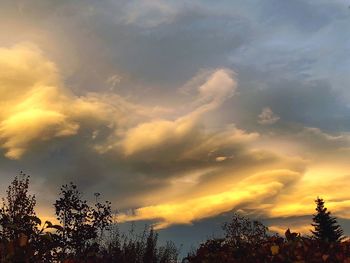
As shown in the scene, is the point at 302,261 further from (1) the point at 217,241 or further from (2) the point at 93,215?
(2) the point at 93,215

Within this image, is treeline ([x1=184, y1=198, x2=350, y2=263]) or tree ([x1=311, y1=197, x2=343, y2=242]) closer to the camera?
treeline ([x1=184, y1=198, x2=350, y2=263])

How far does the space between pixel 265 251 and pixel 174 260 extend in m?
14.4

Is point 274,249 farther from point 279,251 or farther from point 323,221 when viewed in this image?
point 323,221

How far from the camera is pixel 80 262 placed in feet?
28.9

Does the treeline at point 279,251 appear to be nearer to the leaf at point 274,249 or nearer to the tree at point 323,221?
the leaf at point 274,249

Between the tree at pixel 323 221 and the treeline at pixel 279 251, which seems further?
the tree at pixel 323 221

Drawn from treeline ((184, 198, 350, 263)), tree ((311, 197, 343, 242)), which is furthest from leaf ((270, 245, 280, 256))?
tree ((311, 197, 343, 242))

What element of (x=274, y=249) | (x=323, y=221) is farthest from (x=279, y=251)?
(x=323, y=221)

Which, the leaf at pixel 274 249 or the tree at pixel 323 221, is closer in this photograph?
the leaf at pixel 274 249

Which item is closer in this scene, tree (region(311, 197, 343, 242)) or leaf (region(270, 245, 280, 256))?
leaf (region(270, 245, 280, 256))

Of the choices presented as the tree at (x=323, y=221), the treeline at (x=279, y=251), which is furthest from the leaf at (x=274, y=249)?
the tree at (x=323, y=221)

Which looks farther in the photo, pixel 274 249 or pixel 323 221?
pixel 323 221

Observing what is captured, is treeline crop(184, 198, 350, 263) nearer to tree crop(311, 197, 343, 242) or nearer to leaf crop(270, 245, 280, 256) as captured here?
leaf crop(270, 245, 280, 256)

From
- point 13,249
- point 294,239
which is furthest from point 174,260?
point 13,249
